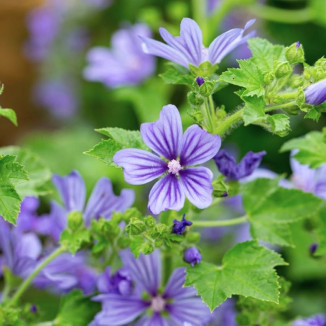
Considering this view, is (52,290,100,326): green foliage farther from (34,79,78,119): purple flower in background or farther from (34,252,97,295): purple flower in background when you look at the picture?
(34,79,78,119): purple flower in background

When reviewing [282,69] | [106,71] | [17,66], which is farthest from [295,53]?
[17,66]

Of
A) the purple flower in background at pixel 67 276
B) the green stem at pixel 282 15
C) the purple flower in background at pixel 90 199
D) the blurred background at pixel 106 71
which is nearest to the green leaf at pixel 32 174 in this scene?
the purple flower in background at pixel 90 199

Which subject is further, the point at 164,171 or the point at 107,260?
the point at 107,260

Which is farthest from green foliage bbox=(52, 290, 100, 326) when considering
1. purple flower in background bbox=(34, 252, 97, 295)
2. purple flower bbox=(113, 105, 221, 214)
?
purple flower bbox=(113, 105, 221, 214)

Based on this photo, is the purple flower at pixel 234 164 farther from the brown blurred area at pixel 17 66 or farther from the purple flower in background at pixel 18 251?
the brown blurred area at pixel 17 66

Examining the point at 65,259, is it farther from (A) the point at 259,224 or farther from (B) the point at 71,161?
(B) the point at 71,161

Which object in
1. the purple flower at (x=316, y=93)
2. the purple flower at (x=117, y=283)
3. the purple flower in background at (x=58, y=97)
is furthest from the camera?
the purple flower in background at (x=58, y=97)

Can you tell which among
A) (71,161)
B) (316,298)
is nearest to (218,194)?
(316,298)
